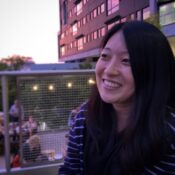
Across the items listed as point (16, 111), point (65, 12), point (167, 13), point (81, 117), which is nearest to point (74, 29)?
point (65, 12)

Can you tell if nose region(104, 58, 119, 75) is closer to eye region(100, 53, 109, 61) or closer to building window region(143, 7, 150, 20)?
eye region(100, 53, 109, 61)

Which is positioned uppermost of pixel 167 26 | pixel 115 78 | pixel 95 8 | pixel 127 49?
pixel 95 8

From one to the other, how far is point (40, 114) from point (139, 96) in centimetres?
156

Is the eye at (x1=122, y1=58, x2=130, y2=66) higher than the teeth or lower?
higher

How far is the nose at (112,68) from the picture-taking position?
1657 millimetres

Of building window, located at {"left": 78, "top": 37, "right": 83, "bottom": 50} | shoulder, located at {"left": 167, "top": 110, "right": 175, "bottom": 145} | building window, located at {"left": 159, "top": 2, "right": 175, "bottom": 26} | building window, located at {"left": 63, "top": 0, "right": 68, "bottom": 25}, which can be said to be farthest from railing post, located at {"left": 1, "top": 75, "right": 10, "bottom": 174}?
building window, located at {"left": 63, "top": 0, "right": 68, "bottom": 25}

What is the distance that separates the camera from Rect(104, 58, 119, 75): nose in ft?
5.44

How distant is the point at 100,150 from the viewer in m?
1.82

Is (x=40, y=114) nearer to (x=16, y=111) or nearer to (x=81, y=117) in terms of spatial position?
(x=16, y=111)

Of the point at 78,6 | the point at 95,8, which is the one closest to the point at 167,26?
the point at 95,8

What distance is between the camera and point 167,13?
91.7 feet

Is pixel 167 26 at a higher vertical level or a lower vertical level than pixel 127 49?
higher

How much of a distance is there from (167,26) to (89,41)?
2560cm

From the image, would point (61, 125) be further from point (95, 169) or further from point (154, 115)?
point (154, 115)
